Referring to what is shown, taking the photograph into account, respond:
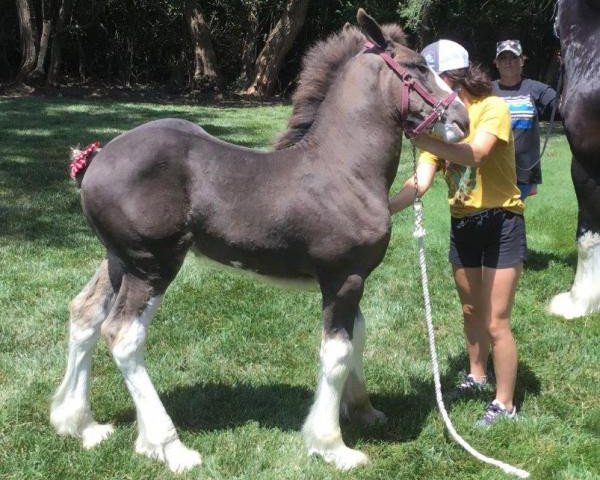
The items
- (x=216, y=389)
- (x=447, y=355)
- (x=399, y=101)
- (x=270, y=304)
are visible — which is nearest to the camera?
(x=399, y=101)

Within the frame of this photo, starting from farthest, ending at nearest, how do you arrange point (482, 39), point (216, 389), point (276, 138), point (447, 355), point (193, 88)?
point (193, 88), point (482, 39), point (447, 355), point (216, 389), point (276, 138)

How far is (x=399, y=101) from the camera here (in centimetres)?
289

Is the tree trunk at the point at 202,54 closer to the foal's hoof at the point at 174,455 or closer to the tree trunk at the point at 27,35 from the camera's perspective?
the tree trunk at the point at 27,35

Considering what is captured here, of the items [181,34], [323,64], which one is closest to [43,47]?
[181,34]

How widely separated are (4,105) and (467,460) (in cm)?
1415

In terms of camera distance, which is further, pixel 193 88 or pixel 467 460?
pixel 193 88

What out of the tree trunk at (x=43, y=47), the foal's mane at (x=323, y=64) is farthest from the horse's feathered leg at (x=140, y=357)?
the tree trunk at (x=43, y=47)

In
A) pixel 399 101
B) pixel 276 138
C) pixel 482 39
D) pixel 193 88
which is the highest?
pixel 399 101

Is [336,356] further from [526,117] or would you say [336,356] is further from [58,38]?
[58,38]

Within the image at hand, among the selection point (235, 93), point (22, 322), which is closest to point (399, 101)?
point (22, 322)

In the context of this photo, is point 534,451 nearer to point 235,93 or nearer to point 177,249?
point 177,249

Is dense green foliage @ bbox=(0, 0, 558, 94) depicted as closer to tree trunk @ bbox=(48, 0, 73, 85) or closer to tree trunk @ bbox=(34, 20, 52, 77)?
tree trunk @ bbox=(48, 0, 73, 85)

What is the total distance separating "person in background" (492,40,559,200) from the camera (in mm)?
5480

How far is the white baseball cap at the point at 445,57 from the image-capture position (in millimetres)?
3189
